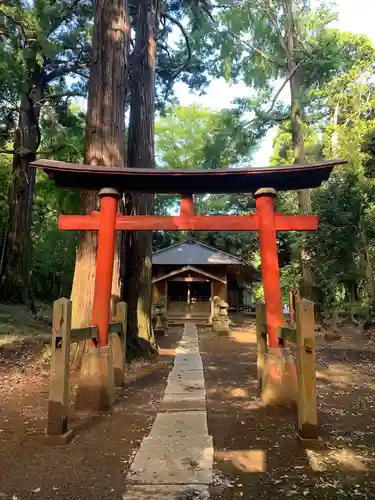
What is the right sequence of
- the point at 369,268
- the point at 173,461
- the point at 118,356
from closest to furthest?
the point at 173,461 → the point at 118,356 → the point at 369,268

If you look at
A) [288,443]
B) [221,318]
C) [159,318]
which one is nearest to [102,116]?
[288,443]

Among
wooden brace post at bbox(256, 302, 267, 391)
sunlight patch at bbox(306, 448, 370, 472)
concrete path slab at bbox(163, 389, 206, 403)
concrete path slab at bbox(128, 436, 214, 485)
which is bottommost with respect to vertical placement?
concrete path slab at bbox(163, 389, 206, 403)

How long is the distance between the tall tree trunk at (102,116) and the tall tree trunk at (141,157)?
5.89 feet

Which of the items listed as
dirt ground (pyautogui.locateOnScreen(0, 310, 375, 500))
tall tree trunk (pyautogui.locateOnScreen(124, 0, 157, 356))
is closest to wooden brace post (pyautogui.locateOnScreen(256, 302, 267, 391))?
dirt ground (pyautogui.locateOnScreen(0, 310, 375, 500))

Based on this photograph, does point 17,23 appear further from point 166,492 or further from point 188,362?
point 166,492

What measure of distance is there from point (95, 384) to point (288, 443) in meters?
2.29

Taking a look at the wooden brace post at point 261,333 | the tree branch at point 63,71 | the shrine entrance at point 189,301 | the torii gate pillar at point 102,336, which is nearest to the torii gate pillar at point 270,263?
the wooden brace post at point 261,333

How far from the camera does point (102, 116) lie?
23.7 feet

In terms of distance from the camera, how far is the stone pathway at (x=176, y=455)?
2627 mm

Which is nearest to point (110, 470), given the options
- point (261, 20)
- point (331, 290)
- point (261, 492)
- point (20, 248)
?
point (261, 492)

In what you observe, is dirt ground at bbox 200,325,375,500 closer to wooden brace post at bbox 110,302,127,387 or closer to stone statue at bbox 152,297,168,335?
wooden brace post at bbox 110,302,127,387

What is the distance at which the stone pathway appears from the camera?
8.62ft

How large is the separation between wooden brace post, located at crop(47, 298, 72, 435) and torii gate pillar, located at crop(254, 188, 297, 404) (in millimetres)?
2406

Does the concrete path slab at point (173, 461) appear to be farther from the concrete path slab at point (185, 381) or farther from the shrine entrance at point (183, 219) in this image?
the concrete path slab at point (185, 381)
